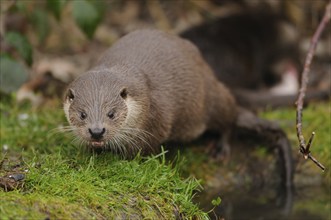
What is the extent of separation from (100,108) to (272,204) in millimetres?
1519

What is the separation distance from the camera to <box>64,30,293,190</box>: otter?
4062mm

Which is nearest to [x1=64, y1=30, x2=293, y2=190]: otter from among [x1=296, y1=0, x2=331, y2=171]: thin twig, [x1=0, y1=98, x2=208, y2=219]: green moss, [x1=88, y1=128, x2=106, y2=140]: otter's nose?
[x1=88, y1=128, x2=106, y2=140]: otter's nose

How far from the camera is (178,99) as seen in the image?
468cm

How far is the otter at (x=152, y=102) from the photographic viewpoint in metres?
4.06

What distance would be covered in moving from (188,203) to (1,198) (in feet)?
3.34

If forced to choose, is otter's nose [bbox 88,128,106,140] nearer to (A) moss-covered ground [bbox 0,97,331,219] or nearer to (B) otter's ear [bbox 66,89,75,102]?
(A) moss-covered ground [bbox 0,97,331,219]

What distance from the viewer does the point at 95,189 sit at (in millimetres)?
3699

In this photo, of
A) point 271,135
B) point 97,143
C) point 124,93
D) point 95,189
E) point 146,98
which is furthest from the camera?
point 271,135

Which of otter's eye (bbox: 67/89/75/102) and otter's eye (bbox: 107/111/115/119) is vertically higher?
otter's eye (bbox: 67/89/75/102)

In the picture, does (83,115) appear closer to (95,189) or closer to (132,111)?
(132,111)

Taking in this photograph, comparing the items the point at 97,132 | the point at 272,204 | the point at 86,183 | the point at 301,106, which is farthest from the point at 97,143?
the point at 272,204

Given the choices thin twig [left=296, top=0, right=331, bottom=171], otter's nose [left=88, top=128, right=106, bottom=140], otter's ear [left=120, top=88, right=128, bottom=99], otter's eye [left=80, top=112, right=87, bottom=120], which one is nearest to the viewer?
thin twig [left=296, top=0, right=331, bottom=171]

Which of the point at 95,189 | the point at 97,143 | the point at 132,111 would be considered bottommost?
the point at 95,189

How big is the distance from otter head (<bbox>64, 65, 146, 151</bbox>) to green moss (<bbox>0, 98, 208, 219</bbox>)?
6.5 inches
